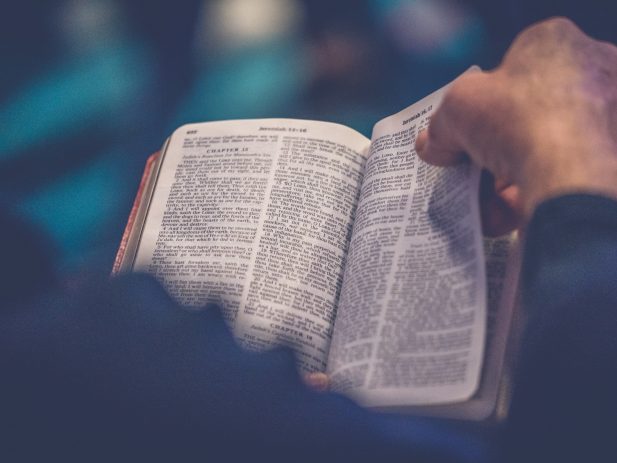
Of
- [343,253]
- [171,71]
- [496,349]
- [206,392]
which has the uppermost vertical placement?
[171,71]

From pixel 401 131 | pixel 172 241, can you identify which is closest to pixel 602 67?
pixel 401 131

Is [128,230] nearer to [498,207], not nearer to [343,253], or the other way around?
[343,253]

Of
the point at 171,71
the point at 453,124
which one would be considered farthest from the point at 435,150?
the point at 171,71

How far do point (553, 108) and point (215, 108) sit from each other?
0.71 metres

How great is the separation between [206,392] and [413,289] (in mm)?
264

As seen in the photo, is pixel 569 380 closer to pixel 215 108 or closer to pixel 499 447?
pixel 499 447

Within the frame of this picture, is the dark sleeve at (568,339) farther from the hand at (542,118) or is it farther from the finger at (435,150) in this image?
the finger at (435,150)

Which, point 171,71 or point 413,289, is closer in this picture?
point 413,289

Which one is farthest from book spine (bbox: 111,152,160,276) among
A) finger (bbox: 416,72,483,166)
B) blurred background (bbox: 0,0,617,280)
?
finger (bbox: 416,72,483,166)

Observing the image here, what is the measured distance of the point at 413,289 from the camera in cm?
64

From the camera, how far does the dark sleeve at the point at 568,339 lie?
0.46 m

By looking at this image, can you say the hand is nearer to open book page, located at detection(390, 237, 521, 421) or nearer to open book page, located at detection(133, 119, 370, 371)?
open book page, located at detection(390, 237, 521, 421)

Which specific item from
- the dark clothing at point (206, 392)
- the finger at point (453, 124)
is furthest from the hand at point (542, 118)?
the dark clothing at point (206, 392)

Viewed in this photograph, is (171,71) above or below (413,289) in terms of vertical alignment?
above
